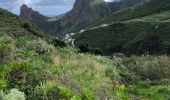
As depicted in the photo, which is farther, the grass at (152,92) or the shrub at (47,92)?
the grass at (152,92)

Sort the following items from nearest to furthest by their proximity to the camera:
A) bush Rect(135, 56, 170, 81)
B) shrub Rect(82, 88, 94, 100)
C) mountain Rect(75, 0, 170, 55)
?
shrub Rect(82, 88, 94, 100) → bush Rect(135, 56, 170, 81) → mountain Rect(75, 0, 170, 55)

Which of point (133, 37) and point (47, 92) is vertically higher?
point (47, 92)

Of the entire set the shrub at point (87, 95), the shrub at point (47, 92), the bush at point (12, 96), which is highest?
the bush at point (12, 96)

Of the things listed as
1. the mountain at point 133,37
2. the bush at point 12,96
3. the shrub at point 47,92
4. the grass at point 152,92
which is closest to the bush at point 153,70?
the grass at point 152,92

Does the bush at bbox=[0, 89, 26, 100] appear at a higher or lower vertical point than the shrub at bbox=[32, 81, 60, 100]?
higher

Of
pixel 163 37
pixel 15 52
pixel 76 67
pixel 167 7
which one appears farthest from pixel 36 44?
pixel 167 7

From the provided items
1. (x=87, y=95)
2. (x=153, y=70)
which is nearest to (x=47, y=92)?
(x=87, y=95)

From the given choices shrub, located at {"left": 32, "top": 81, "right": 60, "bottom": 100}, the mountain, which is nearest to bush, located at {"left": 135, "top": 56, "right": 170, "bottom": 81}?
shrub, located at {"left": 32, "top": 81, "right": 60, "bottom": 100}

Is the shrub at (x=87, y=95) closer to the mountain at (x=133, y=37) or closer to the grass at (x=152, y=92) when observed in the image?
the grass at (x=152, y=92)

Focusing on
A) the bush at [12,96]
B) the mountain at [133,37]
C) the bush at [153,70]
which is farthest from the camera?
the mountain at [133,37]

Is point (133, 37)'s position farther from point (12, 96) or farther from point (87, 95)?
point (12, 96)

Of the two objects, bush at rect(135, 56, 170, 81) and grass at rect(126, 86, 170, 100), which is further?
bush at rect(135, 56, 170, 81)

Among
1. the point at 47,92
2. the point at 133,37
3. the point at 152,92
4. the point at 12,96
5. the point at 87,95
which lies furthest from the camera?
the point at 133,37

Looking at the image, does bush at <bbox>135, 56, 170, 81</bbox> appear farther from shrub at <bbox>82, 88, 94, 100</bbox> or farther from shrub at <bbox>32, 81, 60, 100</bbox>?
shrub at <bbox>32, 81, 60, 100</bbox>
